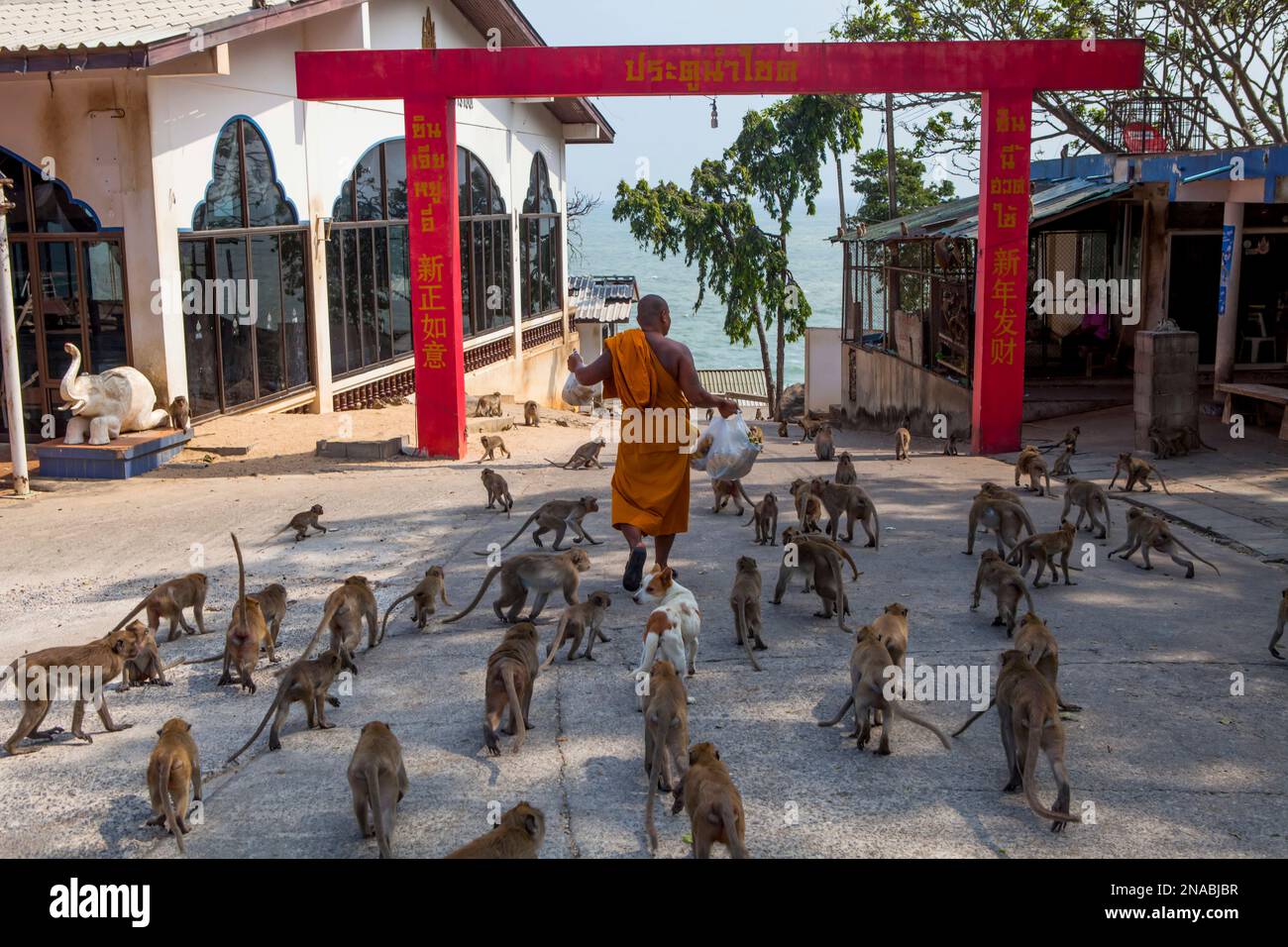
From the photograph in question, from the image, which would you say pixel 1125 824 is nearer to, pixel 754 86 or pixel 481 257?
pixel 754 86

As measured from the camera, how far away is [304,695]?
627cm

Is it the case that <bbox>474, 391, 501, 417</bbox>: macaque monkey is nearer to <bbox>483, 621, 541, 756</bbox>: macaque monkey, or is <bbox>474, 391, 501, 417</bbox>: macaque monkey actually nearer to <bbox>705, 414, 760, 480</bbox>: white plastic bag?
<bbox>705, 414, 760, 480</bbox>: white plastic bag

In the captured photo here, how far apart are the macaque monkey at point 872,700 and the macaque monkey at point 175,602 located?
421cm

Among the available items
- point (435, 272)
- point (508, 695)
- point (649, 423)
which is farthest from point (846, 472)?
point (508, 695)

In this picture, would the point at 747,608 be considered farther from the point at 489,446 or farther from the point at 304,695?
the point at 489,446

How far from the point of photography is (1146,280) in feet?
61.7

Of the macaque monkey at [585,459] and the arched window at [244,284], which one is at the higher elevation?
the arched window at [244,284]

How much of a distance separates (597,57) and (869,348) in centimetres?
1146

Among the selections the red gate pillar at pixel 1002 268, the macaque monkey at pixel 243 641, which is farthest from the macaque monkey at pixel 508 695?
the red gate pillar at pixel 1002 268

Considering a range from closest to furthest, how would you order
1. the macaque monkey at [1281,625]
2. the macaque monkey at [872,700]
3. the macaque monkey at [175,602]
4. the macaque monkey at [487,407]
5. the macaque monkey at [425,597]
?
1. the macaque monkey at [872,700]
2. the macaque monkey at [1281,625]
3. the macaque monkey at [175,602]
4. the macaque monkey at [425,597]
5. the macaque monkey at [487,407]

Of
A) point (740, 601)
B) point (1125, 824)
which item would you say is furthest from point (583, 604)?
point (1125, 824)

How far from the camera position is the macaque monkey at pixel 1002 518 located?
30.9ft

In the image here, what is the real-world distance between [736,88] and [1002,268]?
3.65 meters

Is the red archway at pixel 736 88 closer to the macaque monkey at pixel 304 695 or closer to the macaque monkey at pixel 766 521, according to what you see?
the macaque monkey at pixel 766 521
